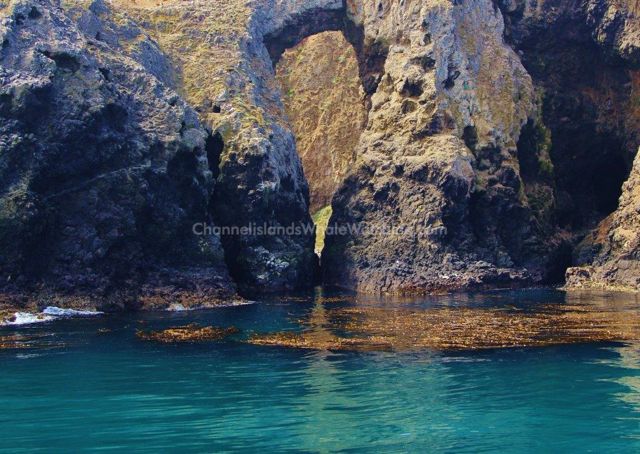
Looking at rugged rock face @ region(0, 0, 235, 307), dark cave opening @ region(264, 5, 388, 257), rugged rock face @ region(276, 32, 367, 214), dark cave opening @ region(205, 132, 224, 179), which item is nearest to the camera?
rugged rock face @ region(0, 0, 235, 307)

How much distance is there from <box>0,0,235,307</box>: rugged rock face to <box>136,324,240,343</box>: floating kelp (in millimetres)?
10972

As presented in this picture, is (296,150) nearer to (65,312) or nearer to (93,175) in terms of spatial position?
(93,175)

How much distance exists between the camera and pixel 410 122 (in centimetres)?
5556

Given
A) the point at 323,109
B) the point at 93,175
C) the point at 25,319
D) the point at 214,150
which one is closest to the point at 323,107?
the point at 323,109

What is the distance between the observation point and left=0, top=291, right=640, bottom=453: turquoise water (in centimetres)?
1398

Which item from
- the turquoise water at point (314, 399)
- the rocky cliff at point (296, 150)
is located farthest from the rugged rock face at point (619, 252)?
the turquoise water at point (314, 399)

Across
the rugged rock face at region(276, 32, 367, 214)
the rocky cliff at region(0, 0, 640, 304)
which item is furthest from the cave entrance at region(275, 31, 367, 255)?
the rocky cliff at region(0, 0, 640, 304)

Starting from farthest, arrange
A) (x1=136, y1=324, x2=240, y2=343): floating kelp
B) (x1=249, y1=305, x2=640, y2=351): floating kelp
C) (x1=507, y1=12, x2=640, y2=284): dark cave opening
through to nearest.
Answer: (x1=507, y1=12, x2=640, y2=284): dark cave opening
(x1=136, y1=324, x2=240, y2=343): floating kelp
(x1=249, y1=305, x2=640, y2=351): floating kelp

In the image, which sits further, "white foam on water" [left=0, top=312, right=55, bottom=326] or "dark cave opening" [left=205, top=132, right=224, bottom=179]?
"dark cave opening" [left=205, top=132, right=224, bottom=179]

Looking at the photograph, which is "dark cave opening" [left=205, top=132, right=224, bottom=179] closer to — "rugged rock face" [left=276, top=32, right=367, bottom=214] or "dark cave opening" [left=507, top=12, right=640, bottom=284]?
"dark cave opening" [left=507, top=12, right=640, bottom=284]

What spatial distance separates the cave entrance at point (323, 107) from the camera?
96.4 metres

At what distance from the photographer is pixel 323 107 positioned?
101812 mm

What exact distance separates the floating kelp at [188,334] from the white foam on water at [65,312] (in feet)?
26.6

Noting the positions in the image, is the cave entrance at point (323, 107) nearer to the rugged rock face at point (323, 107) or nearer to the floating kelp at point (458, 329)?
the rugged rock face at point (323, 107)
